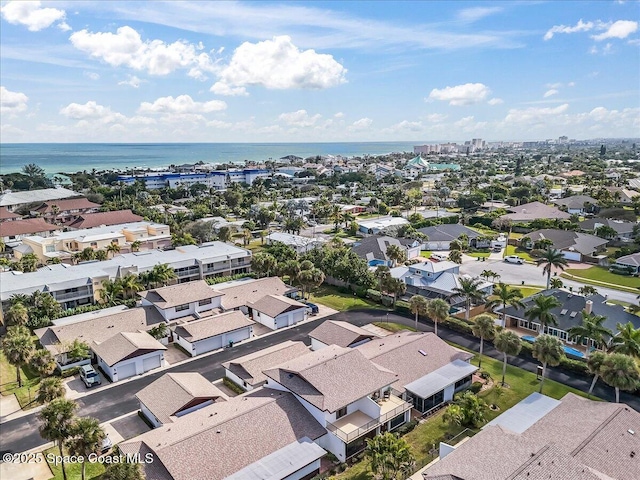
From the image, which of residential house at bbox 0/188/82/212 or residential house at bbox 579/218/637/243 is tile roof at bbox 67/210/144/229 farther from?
residential house at bbox 579/218/637/243

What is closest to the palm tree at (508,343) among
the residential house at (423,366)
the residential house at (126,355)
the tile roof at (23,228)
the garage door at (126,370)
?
the residential house at (423,366)

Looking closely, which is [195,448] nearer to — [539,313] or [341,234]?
[539,313]

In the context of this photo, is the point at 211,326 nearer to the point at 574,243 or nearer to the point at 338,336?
the point at 338,336

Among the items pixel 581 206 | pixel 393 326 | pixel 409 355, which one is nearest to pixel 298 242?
pixel 393 326

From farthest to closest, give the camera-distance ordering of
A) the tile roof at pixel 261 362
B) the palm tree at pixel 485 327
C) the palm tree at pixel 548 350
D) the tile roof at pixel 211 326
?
the tile roof at pixel 211 326
the palm tree at pixel 485 327
the tile roof at pixel 261 362
the palm tree at pixel 548 350

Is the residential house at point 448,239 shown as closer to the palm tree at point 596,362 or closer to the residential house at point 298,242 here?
the residential house at point 298,242

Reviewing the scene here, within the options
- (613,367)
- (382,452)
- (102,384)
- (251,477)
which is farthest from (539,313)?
(102,384)
